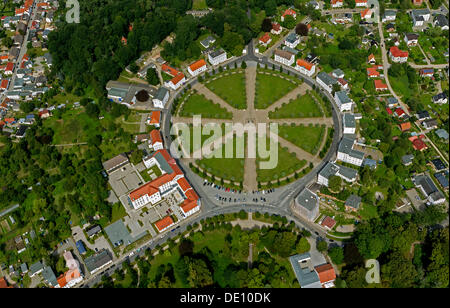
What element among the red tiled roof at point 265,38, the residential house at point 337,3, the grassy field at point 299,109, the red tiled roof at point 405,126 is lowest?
the grassy field at point 299,109

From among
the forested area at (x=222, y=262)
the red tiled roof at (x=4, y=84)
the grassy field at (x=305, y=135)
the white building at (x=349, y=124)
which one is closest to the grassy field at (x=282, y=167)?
the grassy field at (x=305, y=135)

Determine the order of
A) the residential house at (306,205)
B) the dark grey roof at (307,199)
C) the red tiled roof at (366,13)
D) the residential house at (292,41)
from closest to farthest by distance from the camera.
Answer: the residential house at (306,205)
the dark grey roof at (307,199)
the residential house at (292,41)
the red tiled roof at (366,13)

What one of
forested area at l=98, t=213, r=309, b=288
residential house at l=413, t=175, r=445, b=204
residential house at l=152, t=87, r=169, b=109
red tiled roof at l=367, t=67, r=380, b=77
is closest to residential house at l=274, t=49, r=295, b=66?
red tiled roof at l=367, t=67, r=380, b=77

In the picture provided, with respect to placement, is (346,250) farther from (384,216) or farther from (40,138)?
(40,138)

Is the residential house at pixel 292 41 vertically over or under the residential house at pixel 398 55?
under

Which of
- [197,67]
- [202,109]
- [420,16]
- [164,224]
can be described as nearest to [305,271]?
[164,224]

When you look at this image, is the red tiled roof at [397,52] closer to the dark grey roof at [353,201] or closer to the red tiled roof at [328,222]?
the dark grey roof at [353,201]
